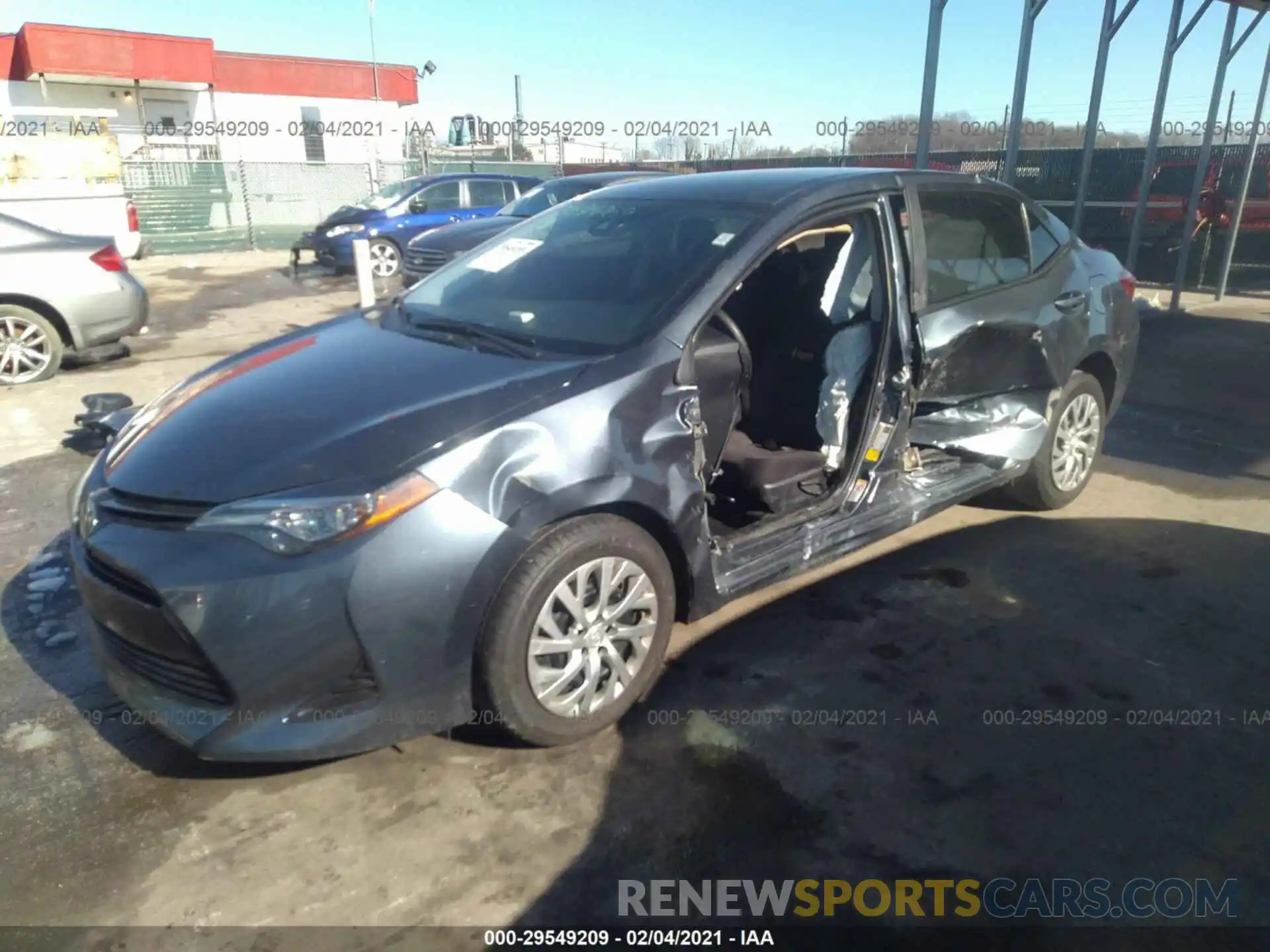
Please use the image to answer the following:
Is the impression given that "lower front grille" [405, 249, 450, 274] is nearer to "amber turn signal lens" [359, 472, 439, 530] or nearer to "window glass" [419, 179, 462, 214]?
"window glass" [419, 179, 462, 214]

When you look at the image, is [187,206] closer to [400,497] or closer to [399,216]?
[399,216]

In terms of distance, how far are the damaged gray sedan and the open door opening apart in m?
0.01

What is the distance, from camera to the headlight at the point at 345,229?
1421cm

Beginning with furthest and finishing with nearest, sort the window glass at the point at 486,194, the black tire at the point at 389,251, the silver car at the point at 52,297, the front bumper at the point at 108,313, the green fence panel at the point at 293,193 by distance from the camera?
the green fence panel at the point at 293,193
the window glass at the point at 486,194
the black tire at the point at 389,251
the front bumper at the point at 108,313
the silver car at the point at 52,297

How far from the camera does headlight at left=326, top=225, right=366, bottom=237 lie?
46.6 feet

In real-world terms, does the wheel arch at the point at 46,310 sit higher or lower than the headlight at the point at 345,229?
lower

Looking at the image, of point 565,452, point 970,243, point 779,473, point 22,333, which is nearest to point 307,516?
point 565,452

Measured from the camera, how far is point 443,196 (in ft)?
48.1

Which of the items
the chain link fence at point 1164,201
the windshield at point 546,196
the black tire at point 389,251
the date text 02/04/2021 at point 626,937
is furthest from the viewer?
the black tire at point 389,251

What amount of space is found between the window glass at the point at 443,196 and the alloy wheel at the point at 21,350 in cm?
796

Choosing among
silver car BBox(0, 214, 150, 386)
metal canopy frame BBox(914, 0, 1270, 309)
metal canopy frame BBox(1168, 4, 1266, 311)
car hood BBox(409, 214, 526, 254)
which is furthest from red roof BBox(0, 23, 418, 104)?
metal canopy frame BBox(1168, 4, 1266, 311)

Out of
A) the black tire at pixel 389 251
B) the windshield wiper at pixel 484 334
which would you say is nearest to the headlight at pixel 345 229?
the black tire at pixel 389 251

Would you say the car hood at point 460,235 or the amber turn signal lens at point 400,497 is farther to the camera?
the car hood at point 460,235

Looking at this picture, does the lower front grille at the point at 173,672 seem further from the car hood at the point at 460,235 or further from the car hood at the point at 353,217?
the car hood at the point at 353,217
